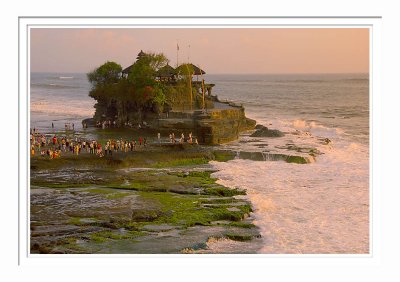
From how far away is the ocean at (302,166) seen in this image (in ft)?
48.1

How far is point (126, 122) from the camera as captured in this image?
2544 centimetres

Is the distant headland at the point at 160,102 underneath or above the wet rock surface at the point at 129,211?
above

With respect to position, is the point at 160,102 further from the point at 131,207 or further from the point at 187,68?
the point at 131,207

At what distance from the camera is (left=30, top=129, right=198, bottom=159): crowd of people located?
19.8 m

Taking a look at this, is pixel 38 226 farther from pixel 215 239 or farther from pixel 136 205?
pixel 215 239

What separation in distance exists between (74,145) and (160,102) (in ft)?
16.9

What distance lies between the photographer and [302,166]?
2061 centimetres

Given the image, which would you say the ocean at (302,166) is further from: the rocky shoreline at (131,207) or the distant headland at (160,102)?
the distant headland at (160,102)

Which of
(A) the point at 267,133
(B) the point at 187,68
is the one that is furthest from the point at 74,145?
(A) the point at 267,133

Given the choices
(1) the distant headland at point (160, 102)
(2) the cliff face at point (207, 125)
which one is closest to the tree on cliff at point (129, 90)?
(1) the distant headland at point (160, 102)

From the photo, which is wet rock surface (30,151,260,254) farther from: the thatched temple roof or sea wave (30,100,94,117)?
the thatched temple roof

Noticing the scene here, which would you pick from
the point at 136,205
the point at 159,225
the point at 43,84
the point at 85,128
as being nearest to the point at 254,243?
the point at 159,225

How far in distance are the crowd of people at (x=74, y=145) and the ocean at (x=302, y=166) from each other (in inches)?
30.4

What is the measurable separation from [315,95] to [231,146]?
13.7m
